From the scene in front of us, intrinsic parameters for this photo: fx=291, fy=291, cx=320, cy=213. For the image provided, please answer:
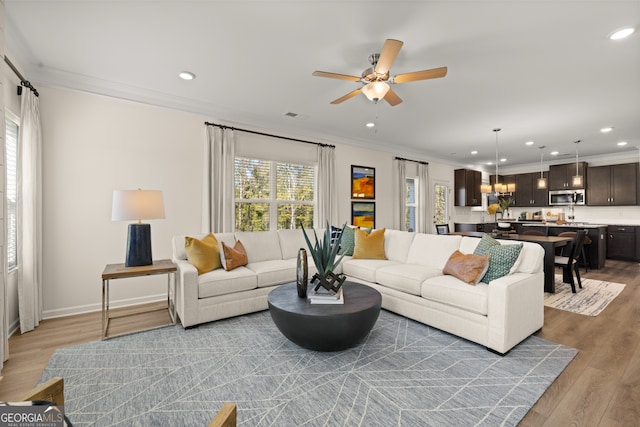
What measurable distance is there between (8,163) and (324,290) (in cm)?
332

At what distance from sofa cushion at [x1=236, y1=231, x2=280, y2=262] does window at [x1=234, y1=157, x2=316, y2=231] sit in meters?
0.72

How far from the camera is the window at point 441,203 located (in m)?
7.86

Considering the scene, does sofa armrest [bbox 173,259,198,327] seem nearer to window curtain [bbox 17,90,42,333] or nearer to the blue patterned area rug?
the blue patterned area rug

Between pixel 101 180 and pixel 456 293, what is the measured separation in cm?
420

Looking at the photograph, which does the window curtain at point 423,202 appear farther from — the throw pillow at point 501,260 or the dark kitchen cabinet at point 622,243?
the throw pillow at point 501,260

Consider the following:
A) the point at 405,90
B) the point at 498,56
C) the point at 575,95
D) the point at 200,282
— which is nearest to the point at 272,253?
the point at 200,282

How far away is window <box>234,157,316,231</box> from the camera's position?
4.72m

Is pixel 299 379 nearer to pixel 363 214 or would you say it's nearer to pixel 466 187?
pixel 363 214

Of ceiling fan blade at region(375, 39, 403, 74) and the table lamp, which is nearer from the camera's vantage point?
ceiling fan blade at region(375, 39, 403, 74)

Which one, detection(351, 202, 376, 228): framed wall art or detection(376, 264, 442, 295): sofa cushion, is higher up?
detection(351, 202, 376, 228): framed wall art

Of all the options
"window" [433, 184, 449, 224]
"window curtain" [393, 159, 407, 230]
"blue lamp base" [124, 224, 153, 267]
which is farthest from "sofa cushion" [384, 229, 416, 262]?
"window" [433, 184, 449, 224]

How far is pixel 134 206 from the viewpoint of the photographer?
2953 millimetres

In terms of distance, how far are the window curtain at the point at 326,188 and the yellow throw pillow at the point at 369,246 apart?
4.15 ft

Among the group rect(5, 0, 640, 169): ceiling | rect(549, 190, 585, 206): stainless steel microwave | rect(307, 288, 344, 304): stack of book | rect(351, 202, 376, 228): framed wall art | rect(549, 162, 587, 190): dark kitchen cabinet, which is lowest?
rect(307, 288, 344, 304): stack of book
